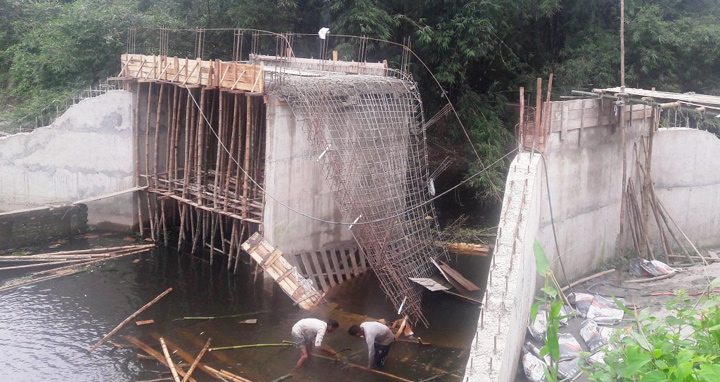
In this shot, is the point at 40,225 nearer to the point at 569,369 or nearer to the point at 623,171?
the point at 569,369

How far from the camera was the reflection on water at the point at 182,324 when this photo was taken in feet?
39.8

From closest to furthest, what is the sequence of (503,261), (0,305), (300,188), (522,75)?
(503,261)
(0,305)
(300,188)
(522,75)

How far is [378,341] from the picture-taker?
12.1 m

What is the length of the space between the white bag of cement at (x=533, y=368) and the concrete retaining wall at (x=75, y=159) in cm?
1201

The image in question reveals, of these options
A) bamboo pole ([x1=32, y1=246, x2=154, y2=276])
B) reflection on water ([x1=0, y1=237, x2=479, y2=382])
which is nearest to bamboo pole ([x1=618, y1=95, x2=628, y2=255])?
reflection on water ([x1=0, y1=237, x2=479, y2=382])

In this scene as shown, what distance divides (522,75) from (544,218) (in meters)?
16.5

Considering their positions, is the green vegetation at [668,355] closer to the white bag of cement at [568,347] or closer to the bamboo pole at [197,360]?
the white bag of cement at [568,347]

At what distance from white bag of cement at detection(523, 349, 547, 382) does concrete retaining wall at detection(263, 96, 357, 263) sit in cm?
642

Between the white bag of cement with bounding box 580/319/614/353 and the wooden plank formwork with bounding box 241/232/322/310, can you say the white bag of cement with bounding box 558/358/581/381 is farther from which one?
the wooden plank formwork with bounding box 241/232/322/310

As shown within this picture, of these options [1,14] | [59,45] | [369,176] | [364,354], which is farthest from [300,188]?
[1,14]

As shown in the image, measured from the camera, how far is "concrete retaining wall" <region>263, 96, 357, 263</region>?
1487 centimetres

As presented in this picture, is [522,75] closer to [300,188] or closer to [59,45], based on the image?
[300,188]

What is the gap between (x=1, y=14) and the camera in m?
30.9

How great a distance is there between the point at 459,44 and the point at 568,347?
1488 centimetres
